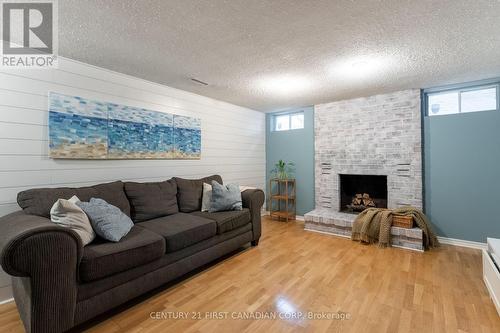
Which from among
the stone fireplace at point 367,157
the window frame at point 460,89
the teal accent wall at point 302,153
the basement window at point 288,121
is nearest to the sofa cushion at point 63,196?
the stone fireplace at point 367,157

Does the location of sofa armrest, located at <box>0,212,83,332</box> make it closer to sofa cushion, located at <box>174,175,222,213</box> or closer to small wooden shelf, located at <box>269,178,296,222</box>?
sofa cushion, located at <box>174,175,222,213</box>

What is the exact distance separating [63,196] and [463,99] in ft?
16.8

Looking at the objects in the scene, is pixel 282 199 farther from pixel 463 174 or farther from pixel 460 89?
pixel 460 89

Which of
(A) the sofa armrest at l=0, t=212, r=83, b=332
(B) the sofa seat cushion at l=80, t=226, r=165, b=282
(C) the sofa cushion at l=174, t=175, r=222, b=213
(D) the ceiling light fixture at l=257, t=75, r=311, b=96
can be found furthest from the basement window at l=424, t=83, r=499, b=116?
(A) the sofa armrest at l=0, t=212, r=83, b=332

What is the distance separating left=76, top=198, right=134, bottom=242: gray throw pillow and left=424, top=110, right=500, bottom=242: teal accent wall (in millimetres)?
4141

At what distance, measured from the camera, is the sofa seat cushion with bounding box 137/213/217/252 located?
2250 millimetres

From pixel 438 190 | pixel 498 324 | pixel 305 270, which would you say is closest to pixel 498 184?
pixel 438 190

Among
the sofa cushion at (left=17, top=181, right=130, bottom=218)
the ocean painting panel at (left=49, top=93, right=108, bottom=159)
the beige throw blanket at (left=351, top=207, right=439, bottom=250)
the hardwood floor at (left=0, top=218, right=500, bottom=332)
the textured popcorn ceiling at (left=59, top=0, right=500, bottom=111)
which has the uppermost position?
the textured popcorn ceiling at (left=59, top=0, right=500, bottom=111)

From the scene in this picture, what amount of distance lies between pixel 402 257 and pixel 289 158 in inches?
104

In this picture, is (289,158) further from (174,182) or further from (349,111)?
(174,182)

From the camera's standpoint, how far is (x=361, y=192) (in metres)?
4.26

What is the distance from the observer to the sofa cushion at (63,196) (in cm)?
199

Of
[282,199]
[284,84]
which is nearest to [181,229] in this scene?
[284,84]

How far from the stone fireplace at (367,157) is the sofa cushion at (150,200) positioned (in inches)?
92.8
